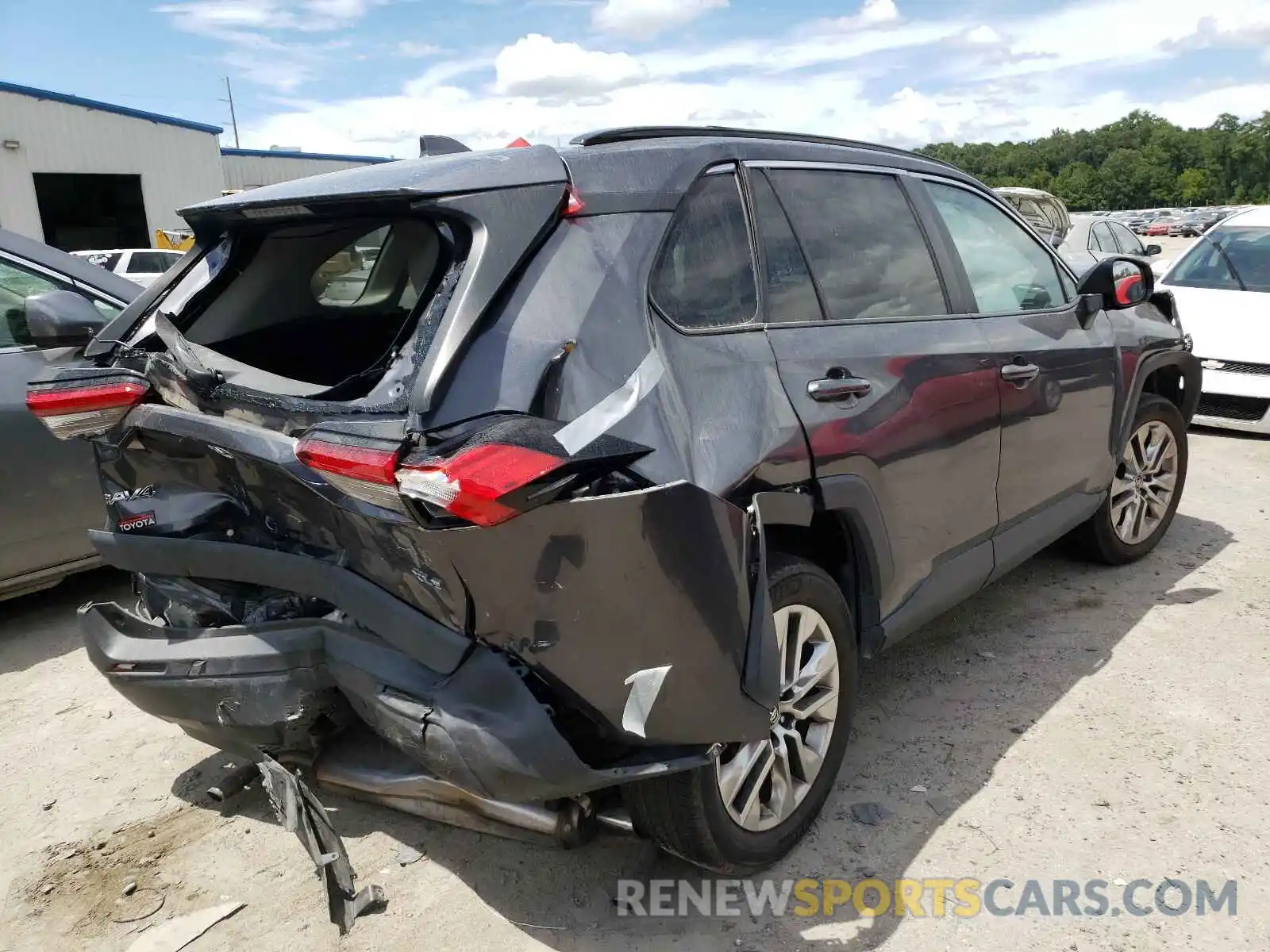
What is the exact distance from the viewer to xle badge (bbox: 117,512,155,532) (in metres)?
2.63

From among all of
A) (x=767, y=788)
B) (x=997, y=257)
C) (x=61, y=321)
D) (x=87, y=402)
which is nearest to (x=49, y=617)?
(x=61, y=321)

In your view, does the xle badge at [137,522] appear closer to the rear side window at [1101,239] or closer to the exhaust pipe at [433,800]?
the exhaust pipe at [433,800]

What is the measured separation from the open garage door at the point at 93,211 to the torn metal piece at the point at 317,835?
29311 mm

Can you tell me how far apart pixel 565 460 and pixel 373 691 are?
755 millimetres

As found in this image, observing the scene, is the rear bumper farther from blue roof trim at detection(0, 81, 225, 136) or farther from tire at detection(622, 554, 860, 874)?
blue roof trim at detection(0, 81, 225, 136)

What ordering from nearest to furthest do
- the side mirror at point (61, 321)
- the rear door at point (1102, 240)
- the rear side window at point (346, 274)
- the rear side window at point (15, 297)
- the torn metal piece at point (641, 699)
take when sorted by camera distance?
the torn metal piece at point (641, 699) < the rear side window at point (346, 274) < the side mirror at point (61, 321) < the rear side window at point (15, 297) < the rear door at point (1102, 240)

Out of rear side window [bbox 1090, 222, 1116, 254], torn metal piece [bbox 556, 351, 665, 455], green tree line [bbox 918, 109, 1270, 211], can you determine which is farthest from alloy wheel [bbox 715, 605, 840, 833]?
green tree line [bbox 918, 109, 1270, 211]

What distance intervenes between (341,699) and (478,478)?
0.90 m

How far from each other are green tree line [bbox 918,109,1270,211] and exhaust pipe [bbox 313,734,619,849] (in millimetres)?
96526

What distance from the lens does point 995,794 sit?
299 centimetres

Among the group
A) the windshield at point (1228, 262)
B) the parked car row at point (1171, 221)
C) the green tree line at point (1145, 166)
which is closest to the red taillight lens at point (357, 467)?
the windshield at point (1228, 262)

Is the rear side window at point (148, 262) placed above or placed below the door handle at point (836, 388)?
above

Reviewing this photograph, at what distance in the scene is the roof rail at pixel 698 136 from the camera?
2.49 meters

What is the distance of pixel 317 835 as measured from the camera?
2451 millimetres
